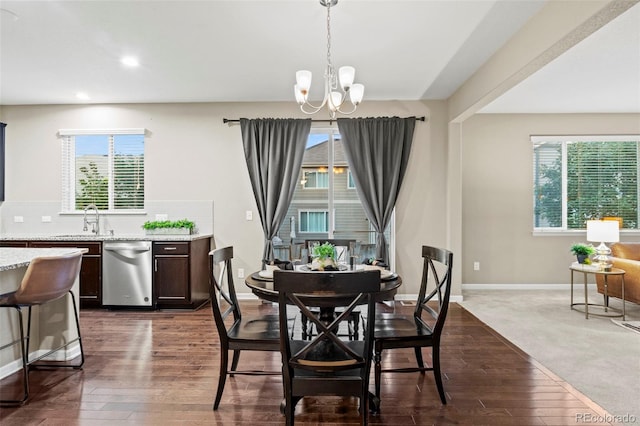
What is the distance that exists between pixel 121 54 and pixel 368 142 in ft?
9.73

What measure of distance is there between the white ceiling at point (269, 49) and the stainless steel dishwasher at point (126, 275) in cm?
199

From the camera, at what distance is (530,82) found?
4.30m

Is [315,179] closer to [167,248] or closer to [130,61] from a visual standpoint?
[167,248]

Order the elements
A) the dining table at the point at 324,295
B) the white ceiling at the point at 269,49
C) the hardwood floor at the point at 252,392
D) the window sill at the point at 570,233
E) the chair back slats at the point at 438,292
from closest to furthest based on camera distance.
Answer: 1. the dining table at the point at 324,295
2. the hardwood floor at the point at 252,392
3. the chair back slats at the point at 438,292
4. the white ceiling at the point at 269,49
5. the window sill at the point at 570,233

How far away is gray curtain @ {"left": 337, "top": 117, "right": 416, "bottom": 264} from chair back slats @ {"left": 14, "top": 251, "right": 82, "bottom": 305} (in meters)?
3.37

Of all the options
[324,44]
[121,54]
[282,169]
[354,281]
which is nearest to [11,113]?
[121,54]

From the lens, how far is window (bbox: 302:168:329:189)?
5.12 meters

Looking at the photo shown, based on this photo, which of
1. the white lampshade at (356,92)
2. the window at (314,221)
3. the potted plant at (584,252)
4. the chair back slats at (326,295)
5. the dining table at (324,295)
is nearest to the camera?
the chair back slats at (326,295)

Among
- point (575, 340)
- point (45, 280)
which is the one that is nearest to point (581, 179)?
point (575, 340)

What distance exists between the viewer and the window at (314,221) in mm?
5113

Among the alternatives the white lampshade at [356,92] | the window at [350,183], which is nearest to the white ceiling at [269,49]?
the white lampshade at [356,92]

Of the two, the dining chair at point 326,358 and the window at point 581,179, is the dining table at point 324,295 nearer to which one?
the dining chair at point 326,358

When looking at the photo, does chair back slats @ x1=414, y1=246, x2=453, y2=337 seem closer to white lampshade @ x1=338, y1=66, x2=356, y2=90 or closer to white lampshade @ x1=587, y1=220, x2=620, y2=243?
white lampshade @ x1=338, y1=66, x2=356, y2=90

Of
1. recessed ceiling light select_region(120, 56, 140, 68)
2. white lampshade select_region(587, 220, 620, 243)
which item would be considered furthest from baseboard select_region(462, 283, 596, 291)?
recessed ceiling light select_region(120, 56, 140, 68)
